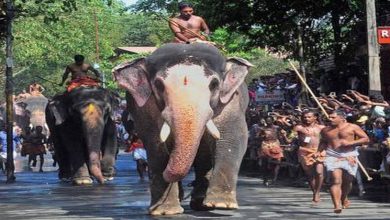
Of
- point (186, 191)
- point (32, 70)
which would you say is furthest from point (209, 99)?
point (32, 70)

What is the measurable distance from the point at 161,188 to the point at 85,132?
844cm

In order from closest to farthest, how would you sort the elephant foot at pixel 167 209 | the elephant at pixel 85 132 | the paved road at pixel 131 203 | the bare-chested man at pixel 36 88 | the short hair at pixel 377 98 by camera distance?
1. the elephant foot at pixel 167 209
2. the paved road at pixel 131 203
3. the short hair at pixel 377 98
4. the elephant at pixel 85 132
5. the bare-chested man at pixel 36 88

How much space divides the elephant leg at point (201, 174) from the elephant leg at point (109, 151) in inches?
347

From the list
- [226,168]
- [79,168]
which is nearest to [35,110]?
[79,168]

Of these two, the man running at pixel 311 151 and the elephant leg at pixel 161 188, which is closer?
the elephant leg at pixel 161 188

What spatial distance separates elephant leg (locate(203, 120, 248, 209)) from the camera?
44.2ft

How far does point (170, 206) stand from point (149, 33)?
87854 millimetres

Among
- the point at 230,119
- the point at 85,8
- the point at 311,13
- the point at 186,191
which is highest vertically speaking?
the point at 85,8

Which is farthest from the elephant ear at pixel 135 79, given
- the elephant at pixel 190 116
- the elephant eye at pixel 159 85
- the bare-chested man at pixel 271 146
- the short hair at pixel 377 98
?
the bare-chested man at pixel 271 146

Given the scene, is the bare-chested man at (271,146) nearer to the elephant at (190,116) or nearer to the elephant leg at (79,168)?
the elephant leg at (79,168)

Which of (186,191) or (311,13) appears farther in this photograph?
(311,13)

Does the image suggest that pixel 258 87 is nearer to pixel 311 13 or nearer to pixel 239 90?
pixel 311 13

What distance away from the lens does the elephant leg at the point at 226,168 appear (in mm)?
13461

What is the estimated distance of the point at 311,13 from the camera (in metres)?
29.8
